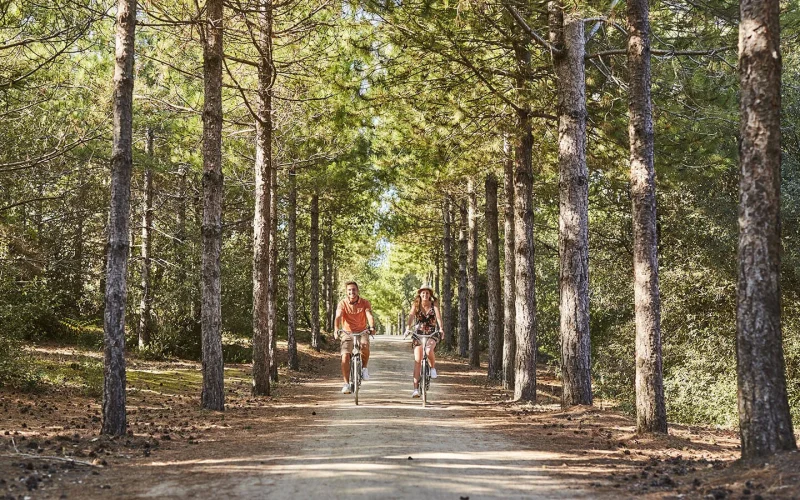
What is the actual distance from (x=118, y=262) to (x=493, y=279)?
14.1 m

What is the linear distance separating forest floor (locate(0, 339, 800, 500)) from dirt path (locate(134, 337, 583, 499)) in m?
0.02

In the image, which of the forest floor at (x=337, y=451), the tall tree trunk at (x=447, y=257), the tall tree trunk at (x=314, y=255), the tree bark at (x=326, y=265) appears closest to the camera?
the forest floor at (x=337, y=451)

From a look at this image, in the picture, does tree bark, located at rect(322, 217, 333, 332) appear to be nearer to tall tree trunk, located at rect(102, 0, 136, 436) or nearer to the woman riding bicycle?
the woman riding bicycle

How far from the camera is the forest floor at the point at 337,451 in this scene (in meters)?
5.98

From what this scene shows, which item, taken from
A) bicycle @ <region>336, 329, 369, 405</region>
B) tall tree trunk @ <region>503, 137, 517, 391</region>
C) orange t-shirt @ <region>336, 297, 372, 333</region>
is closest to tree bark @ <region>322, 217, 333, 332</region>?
tall tree trunk @ <region>503, 137, 517, 391</region>

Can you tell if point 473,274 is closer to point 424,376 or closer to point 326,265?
point 424,376

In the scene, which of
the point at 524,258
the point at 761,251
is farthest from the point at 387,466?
the point at 524,258

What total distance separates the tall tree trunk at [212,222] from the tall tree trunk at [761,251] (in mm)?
8563

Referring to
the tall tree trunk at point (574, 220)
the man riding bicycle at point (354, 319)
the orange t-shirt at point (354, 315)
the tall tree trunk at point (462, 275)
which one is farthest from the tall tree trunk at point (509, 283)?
the tall tree trunk at point (462, 275)

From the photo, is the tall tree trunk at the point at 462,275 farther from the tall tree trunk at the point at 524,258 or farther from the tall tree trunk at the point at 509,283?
the tall tree trunk at the point at 524,258

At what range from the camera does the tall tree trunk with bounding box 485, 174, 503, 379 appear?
20.7 m

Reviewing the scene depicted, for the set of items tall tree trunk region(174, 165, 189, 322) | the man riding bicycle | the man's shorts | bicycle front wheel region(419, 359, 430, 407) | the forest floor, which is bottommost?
the forest floor

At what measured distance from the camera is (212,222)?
480 inches

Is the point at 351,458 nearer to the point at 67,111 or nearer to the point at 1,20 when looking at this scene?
the point at 1,20
